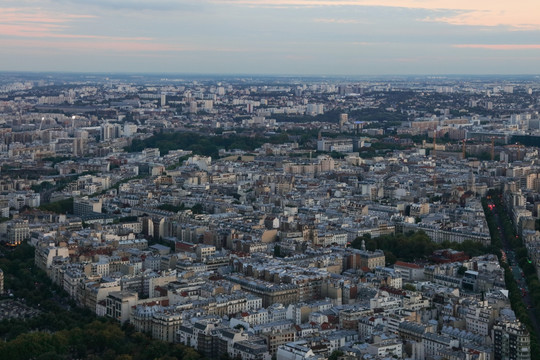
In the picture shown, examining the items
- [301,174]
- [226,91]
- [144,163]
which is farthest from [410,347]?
[226,91]

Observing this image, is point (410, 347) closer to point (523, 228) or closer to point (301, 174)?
point (523, 228)

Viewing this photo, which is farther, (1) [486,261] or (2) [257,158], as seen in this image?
(2) [257,158]

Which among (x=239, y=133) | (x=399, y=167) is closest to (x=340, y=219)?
(x=399, y=167)

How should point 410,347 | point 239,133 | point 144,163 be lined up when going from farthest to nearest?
point 239,133, point 144,163, point 410,347

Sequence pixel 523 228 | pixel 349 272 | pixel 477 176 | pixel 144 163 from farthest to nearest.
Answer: pixel 144 163 → pixel 477 176 → pixel 523 228 → pixel 349 272

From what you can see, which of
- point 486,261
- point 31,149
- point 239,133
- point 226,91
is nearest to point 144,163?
point 31,149

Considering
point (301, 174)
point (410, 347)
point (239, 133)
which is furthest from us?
point (239, 133)

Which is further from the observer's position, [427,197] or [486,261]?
[427,197]

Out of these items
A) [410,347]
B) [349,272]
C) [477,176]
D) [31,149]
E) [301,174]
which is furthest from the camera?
[31,149]

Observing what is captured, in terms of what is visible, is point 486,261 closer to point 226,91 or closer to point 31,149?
point 31,149
